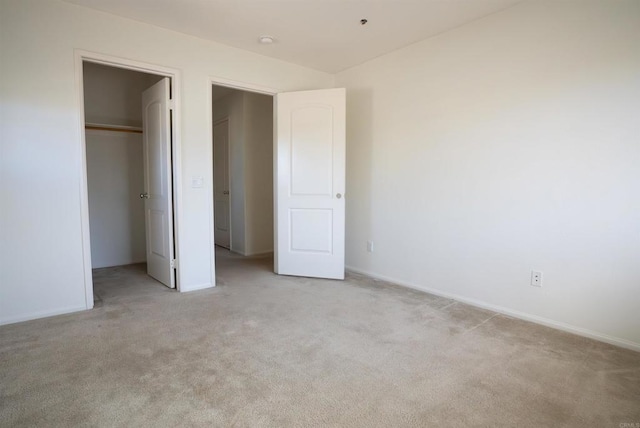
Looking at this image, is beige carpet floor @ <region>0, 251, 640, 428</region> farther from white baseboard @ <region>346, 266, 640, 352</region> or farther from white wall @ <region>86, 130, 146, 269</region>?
white wall @ <region>86, 130, 146, 269</region>

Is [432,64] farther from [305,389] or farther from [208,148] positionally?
[305,389]

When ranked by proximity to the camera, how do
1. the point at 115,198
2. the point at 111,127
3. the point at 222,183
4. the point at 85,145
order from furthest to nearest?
the point at 222,183, the point at 115,198, the point at 111,127, the point at 85,145

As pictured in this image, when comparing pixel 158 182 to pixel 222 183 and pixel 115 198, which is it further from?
pixel 222 183

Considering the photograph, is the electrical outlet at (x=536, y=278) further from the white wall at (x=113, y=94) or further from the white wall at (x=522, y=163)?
the white wall at (x=113, y=94)

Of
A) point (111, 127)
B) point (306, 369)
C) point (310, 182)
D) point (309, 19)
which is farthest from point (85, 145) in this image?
point (306, 369)

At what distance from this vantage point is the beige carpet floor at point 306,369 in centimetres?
160

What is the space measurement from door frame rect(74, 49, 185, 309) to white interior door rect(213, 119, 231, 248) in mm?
2279

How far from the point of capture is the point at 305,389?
1791 millimetres

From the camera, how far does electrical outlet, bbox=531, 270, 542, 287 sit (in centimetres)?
266

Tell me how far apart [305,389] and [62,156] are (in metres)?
2.56

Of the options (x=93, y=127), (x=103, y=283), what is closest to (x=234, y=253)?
(x=103, y=283)

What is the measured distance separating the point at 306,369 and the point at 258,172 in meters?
3.79

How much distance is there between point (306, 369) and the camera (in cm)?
199

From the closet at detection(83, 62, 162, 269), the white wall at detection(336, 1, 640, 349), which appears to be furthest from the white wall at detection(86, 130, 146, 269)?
the white wall at detection(336, 1, 640, 349)
